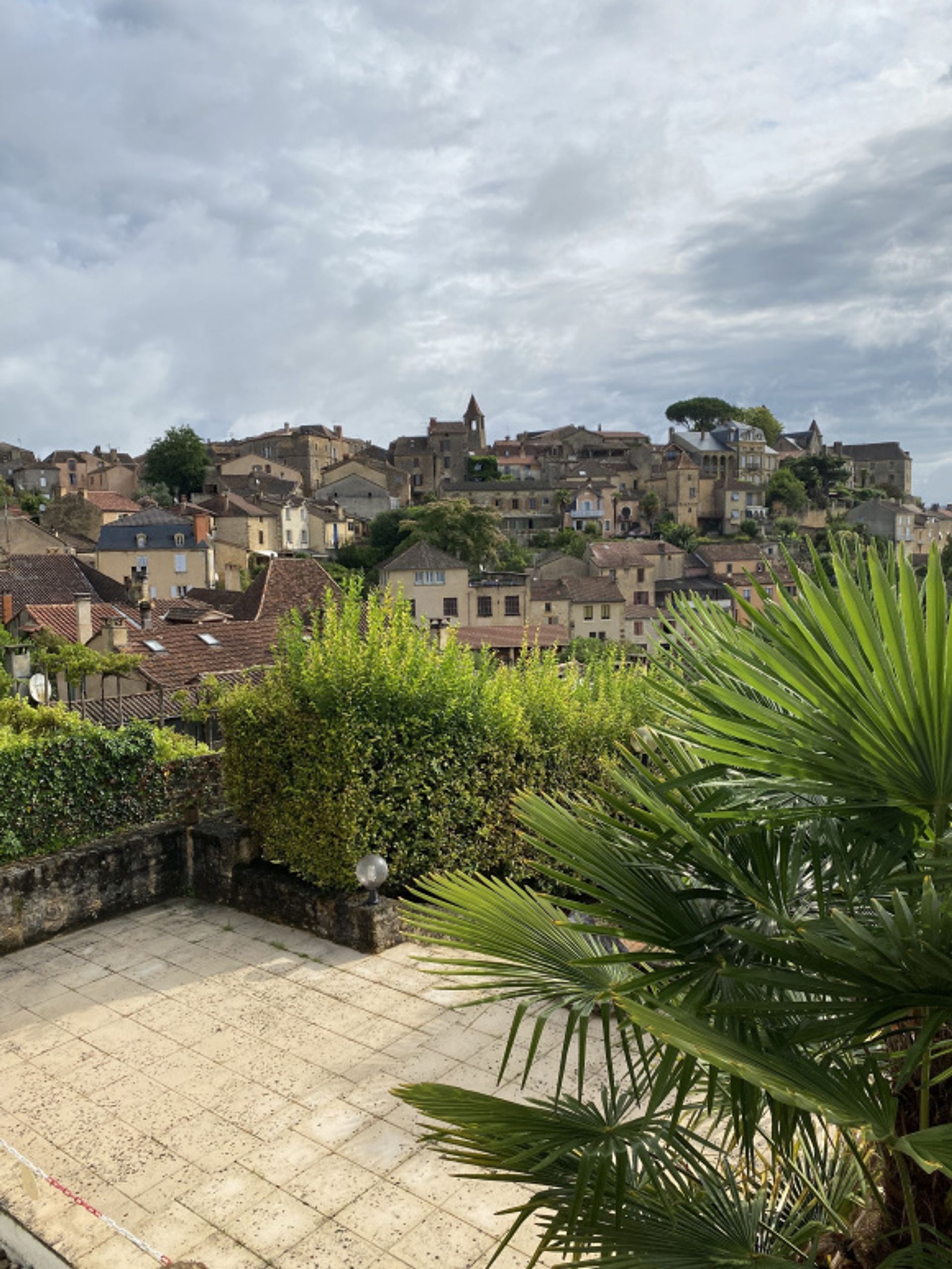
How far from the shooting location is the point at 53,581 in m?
42.5

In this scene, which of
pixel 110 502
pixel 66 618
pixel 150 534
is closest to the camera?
pixel 66 618

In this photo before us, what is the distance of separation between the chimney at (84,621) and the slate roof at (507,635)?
1296 centimetres

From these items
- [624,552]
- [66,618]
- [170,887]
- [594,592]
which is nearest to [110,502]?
[594,592]

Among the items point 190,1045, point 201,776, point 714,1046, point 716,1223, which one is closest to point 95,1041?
point 190,1045

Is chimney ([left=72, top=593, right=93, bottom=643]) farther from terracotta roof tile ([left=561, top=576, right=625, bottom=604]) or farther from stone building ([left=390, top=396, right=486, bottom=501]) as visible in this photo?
stone building ([left=390, top=396, right=486, bottom=501])

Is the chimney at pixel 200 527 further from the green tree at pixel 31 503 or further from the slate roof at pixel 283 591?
the green tree at pixel 31 503

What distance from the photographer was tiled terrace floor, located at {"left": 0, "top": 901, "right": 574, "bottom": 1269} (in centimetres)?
525

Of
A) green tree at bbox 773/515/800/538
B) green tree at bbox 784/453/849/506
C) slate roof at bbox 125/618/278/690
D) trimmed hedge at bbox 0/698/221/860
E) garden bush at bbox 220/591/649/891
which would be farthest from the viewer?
green tree at bbox 784/453/849/506

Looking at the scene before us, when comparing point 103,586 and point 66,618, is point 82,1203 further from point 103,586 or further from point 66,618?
point 103,586

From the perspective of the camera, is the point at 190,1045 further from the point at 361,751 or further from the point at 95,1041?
the point at 361,751

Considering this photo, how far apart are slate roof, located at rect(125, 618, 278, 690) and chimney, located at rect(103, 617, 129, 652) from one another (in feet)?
0.76

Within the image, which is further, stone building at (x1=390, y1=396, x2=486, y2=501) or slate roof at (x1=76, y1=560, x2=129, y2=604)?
stone building at (x1=390, y1=396, x2=486, y2=501)

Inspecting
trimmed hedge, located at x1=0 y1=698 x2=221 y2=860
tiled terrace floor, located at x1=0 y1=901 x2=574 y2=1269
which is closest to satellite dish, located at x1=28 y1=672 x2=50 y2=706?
trimmed hedge, located at x1=0 y1=698 x2=221 y2=860

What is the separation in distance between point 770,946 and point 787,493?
104m
